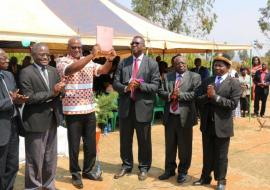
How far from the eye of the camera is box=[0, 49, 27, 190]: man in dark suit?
4.24 m

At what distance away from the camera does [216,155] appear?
5.23 metres

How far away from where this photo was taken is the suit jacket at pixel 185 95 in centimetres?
541

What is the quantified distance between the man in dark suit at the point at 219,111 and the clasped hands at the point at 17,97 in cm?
212

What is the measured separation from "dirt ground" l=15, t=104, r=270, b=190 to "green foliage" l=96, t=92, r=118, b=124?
406 mm

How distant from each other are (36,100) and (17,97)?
23cm

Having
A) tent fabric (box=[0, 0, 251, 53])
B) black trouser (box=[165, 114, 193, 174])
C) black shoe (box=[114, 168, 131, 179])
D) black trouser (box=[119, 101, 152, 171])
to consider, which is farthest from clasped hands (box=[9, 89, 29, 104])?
tent fabric (box=[0, 0, 251, 53])

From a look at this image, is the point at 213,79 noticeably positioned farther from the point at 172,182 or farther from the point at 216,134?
the point at 172,182

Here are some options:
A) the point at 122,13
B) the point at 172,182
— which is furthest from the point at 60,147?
the point at 122,13

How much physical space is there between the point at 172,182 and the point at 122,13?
19.7 ft

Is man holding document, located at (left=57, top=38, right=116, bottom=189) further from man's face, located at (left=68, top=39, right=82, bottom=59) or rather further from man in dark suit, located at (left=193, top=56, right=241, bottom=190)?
man in dark suit, located at (left=193, top=56, right=241, bottom=190)

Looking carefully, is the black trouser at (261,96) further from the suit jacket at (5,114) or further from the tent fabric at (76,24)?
the suit jacket at (5,114)

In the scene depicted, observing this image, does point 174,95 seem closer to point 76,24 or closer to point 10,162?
point 10,162

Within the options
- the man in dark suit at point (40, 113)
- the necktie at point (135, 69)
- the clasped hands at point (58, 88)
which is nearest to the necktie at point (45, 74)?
the man in dark suit at point (40, 113)

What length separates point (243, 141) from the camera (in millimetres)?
8539
